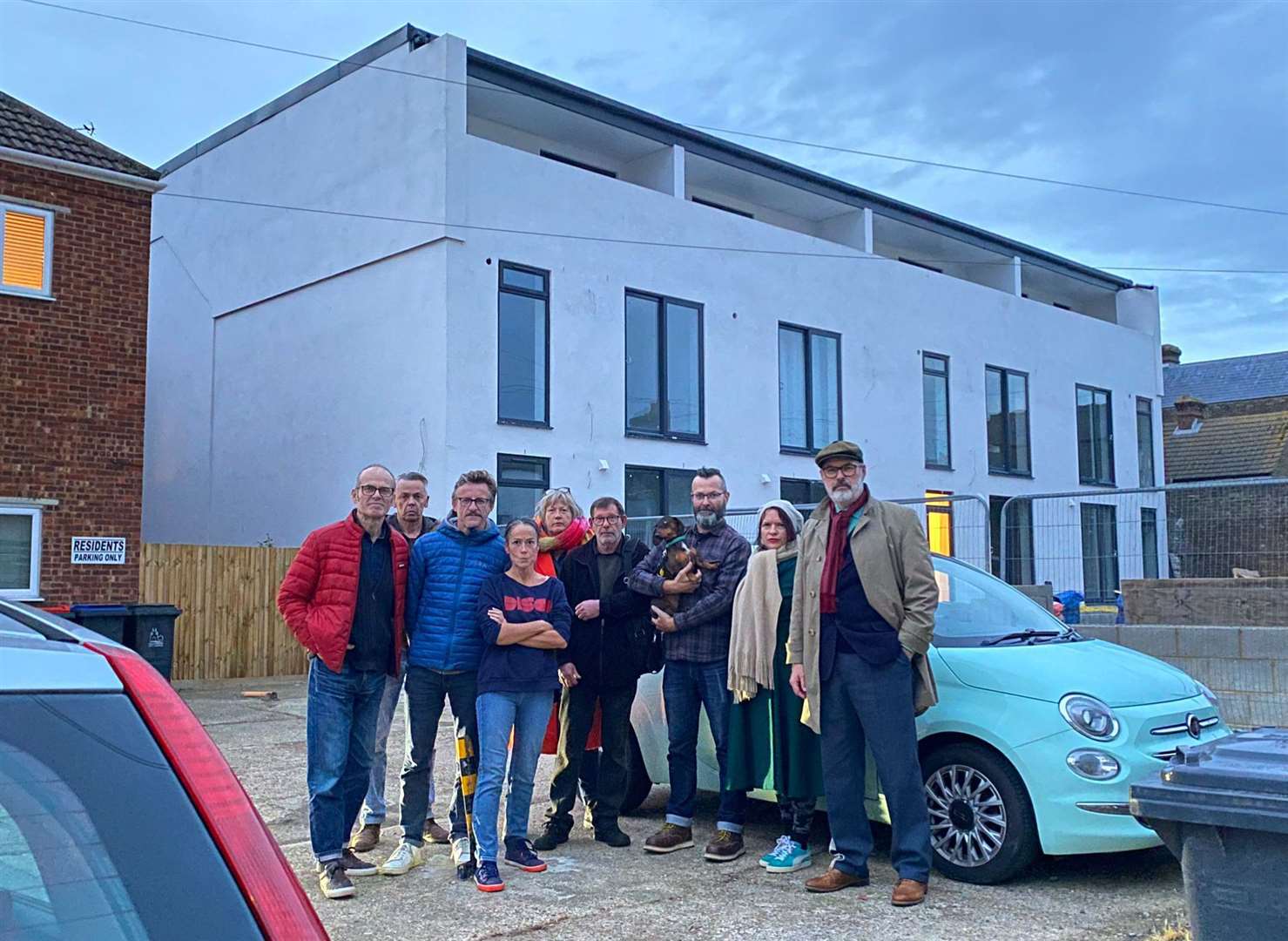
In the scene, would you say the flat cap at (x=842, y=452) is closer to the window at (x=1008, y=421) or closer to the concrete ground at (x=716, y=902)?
the concrete ground at (x=716, y=902)

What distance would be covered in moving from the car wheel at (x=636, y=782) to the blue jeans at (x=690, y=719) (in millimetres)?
810

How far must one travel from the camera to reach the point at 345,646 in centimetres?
583

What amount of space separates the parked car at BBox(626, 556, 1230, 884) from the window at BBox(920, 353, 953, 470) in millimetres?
17229

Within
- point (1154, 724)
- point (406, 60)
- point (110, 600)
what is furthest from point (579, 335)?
point (1154, 724)

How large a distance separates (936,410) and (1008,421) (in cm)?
261

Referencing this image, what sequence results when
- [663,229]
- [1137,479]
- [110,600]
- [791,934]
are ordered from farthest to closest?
[1137,479] → [663,229] → [110,600] → [791,934]

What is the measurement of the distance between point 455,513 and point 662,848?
6.96ft

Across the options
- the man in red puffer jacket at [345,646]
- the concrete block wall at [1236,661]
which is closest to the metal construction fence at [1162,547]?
the concrete block wall at [1236,661]

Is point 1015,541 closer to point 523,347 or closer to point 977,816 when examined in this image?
point 977,816

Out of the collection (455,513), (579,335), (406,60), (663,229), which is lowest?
(455,513)

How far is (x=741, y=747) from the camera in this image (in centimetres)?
652

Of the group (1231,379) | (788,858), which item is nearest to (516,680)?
(788,858)

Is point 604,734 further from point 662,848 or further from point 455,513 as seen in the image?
point 455,513

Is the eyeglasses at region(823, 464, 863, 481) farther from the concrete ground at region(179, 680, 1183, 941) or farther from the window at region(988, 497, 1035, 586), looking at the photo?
the window at region(988, 497, 1035, 586)
